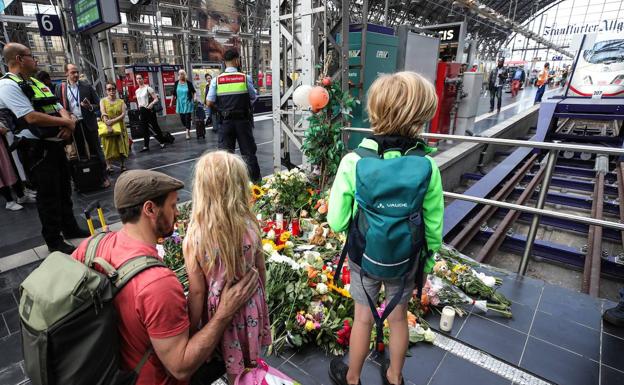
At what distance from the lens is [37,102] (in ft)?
10.0

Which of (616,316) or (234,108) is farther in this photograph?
(234,108)

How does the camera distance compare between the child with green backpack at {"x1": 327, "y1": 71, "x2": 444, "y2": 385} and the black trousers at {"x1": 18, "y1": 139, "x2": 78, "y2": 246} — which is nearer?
the child with green backpack at {"x1": 327, "y1": 71, "x2": 444, "y2": 385}

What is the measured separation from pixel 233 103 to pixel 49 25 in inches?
216

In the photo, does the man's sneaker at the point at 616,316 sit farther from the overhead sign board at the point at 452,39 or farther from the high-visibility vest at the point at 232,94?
the overhead sign board at the point at 452,39

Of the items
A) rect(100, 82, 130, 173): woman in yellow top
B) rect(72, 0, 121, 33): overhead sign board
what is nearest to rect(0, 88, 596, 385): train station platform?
rect(100, 82, 130, 173): woman in yellow top

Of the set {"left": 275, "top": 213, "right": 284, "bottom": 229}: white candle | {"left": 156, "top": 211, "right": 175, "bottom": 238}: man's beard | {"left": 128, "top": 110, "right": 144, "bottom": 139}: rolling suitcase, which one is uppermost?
{"left": 156, "top": 211, "right": 175, "bottom": 238}: man's beard

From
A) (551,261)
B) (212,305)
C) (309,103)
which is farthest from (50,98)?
(551,261)

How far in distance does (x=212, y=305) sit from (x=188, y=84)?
8698mm

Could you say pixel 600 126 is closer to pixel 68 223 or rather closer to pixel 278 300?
pixel 278 300

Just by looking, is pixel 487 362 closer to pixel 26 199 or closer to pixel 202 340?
pixel 202 340

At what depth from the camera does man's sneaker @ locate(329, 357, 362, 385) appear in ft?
6.12

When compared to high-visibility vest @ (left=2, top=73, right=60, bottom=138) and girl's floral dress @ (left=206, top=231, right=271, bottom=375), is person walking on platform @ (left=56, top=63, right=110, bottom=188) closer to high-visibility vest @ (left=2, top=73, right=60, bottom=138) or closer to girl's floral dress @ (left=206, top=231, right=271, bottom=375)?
high-visibility vest @ (left=2, top=73, right=60, bottom=138)

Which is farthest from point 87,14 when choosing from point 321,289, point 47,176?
point 321,289

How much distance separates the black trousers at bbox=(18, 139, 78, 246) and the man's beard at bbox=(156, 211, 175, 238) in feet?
9.24
